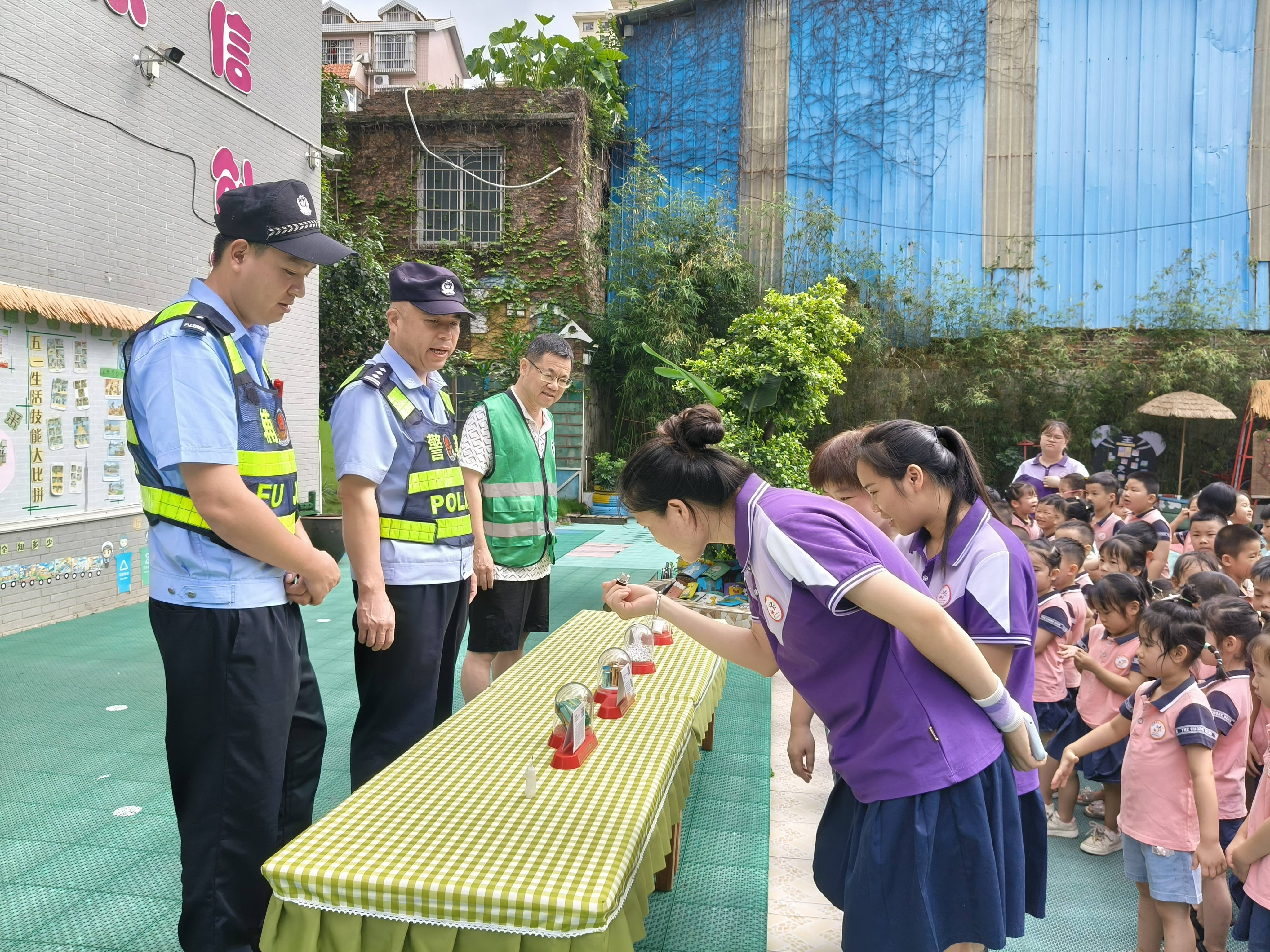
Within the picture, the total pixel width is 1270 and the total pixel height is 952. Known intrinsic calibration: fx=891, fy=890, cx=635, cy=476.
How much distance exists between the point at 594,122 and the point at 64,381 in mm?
9880

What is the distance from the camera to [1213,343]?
12141 mm

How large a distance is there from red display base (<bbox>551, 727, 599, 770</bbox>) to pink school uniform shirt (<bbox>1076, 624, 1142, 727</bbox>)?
1.72 m

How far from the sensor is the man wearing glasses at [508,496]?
11.4 ft

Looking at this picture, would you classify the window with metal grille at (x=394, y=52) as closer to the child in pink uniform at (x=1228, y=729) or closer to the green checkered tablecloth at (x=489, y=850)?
the green checkered tablecloth at (x=489, y=850)

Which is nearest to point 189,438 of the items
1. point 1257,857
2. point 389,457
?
point 389,457

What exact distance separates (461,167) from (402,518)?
11753 millimetres

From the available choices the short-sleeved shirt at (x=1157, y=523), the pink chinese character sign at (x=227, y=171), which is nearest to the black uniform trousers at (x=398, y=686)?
the short-sleeved shirt at (x=1157, y=523)

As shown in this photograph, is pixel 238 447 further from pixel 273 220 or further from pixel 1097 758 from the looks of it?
pixel 1097 758

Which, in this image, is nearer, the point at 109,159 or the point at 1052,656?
the point at 1052,656

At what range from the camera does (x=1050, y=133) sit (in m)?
12.9

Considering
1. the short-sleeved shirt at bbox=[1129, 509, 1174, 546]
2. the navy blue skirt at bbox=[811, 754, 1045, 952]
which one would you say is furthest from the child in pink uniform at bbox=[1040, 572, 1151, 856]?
the short-sleeved shirt at bbox=[1129, 509, 1174, 546]

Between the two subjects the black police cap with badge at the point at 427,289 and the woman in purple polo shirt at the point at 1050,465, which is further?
the woman in purple polo shirt at the point at 1050,465

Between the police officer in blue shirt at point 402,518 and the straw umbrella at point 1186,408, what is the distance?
10.6 meters

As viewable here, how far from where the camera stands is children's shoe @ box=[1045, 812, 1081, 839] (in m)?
3.05
